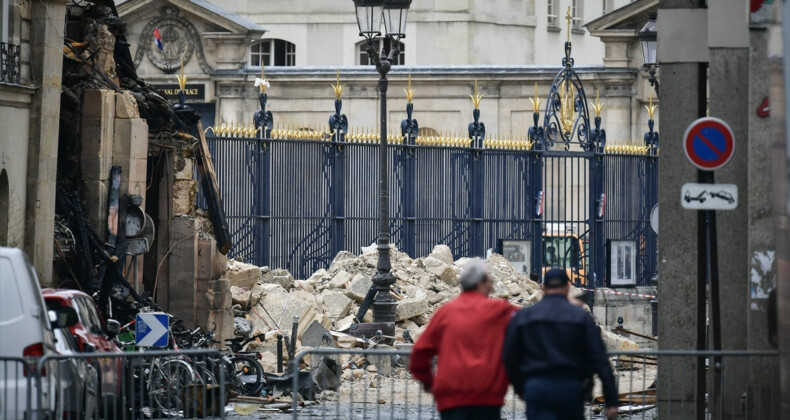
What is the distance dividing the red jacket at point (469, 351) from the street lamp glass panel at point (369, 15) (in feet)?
43.4

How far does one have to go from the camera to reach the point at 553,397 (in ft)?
35.5

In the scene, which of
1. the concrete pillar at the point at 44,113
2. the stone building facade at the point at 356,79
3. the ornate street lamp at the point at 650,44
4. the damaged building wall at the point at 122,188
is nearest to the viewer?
the concrete pillar at the point at 44,113

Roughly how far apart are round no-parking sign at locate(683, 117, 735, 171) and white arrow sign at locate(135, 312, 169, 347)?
597cm

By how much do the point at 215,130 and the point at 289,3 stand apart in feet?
87.6

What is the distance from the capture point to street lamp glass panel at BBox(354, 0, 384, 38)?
23969 millimetres

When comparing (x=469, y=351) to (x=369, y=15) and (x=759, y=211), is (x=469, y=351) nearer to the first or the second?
(x=759, y=211)

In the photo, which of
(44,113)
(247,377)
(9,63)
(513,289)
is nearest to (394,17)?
(44,113)

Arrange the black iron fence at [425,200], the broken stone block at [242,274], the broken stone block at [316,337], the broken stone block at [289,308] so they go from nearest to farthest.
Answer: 1. the broken stone block at [316,337]
2. the broken stone block at [289,308]
3. the broken stone block at [242,274]
4. the black iron fence at [425,200]

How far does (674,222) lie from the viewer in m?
16.2

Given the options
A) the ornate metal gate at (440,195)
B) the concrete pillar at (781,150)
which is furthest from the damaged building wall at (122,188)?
the concrete pillar at (781,150)

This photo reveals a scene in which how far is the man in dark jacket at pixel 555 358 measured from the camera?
426 inches

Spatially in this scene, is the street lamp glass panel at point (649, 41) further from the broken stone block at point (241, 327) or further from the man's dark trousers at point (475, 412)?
the man's dark trousers at point (475, 412)

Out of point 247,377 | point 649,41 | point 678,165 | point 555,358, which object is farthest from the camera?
point 649,41

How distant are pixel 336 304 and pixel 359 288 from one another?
0.71 metres
